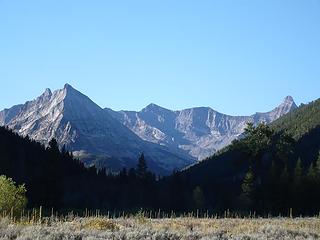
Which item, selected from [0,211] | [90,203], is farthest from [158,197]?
[0,211]

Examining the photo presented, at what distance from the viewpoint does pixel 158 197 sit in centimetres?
9700

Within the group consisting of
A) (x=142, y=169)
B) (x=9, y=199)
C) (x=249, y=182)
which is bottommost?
(x=9, y=199)

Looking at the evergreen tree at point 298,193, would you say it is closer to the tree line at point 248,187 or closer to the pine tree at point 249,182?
the tree line at point 248,187

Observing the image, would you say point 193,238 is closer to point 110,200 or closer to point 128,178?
point 110,200

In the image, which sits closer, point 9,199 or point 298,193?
point 9,199

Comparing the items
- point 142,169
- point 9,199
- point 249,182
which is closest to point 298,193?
point 249,182

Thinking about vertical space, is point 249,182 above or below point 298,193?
above

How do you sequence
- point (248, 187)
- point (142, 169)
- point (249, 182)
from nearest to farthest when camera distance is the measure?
point (249, 182), point (248, 187), point (142, 169)

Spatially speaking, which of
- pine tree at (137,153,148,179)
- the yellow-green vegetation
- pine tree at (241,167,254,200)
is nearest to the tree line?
pine tree at (241,167,254,200)

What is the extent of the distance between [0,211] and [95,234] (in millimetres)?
13246

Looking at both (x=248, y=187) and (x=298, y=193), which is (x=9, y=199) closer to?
(x=248, y=187)

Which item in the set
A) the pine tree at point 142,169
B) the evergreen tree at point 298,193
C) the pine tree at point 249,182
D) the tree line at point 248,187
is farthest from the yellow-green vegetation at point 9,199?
the pine tree at point 142,169

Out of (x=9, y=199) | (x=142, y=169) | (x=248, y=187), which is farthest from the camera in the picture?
(x=142, y=169)

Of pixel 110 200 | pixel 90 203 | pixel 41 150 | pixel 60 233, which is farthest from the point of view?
pixel 41 150
